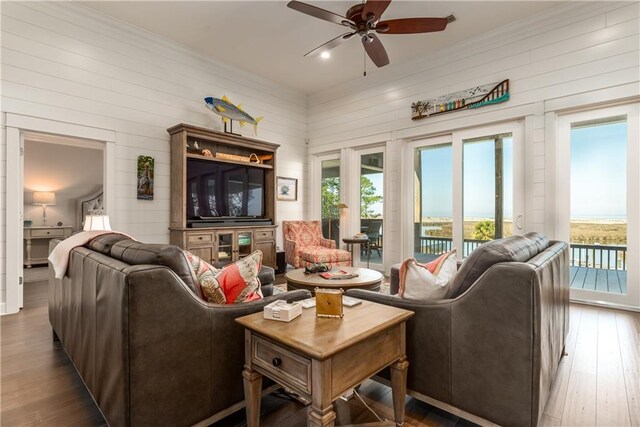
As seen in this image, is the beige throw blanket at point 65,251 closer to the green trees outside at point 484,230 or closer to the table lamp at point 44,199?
the green trees outside at point 484,230

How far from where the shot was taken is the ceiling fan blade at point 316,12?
110 inches

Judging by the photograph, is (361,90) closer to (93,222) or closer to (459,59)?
(459,59)

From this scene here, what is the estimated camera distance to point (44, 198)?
6.66 metres

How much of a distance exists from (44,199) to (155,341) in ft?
24.3

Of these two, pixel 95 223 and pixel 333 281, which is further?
pixel 95 223

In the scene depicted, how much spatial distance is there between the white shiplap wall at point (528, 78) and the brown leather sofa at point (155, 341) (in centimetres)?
385

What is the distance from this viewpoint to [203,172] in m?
4.67

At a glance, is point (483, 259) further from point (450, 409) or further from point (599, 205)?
point (599, 205)

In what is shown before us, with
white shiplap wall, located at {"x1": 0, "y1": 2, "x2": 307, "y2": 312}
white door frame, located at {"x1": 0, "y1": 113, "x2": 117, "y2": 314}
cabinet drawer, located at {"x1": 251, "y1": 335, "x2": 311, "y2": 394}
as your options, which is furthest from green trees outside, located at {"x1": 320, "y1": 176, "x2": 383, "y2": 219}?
cabinet drawer, located at {"x1": 251, "y1": 335, "x2": 311, "y2": 394}

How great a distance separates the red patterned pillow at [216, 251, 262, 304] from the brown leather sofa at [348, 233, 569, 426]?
0.77 meters

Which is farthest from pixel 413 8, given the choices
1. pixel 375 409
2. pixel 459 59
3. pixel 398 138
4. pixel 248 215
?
pixel 375 409

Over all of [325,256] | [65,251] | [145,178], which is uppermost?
[145,178]

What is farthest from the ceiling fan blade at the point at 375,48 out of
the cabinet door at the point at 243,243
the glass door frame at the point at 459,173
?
the cabinet door at the point at 243,243

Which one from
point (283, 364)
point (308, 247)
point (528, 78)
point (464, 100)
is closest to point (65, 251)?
point (283, 364)
